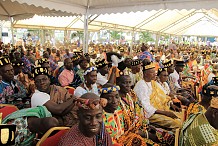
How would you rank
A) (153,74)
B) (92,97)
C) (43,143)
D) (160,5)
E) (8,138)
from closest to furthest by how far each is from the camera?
(8,138)
(43,143)
(92,97)
(153,74)
(160,5)

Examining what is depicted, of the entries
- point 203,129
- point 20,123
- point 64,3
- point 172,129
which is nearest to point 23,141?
point 20,123

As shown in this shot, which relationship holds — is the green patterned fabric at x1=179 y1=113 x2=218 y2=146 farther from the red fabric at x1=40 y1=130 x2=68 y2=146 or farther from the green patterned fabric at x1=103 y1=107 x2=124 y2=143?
the red fabric at x1=40 y1=130 x2=68 y2=146

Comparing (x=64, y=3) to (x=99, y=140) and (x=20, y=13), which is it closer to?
(x=20, y=13)

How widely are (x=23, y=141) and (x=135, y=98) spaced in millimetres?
2043

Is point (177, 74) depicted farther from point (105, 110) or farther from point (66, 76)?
point (105, 110)

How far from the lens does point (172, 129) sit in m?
3.58

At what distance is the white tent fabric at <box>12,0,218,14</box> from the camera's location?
5.28m

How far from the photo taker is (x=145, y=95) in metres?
3.90

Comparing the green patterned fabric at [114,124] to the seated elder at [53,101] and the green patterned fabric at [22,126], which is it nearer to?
the seated elder at [53,101]

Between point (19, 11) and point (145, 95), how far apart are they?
21.8ft

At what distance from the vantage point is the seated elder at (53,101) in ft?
8.66

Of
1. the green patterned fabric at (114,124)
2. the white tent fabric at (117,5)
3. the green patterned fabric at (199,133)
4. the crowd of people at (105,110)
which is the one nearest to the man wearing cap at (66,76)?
the crowd of people at (105,110)

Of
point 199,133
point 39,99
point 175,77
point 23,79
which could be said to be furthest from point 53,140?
point 175,77

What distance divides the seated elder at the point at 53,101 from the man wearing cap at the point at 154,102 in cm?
136
